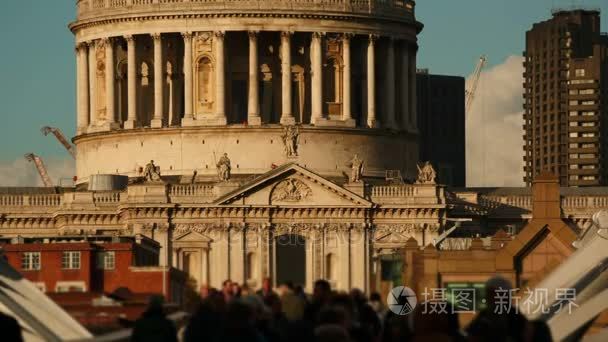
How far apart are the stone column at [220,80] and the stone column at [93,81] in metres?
7.88

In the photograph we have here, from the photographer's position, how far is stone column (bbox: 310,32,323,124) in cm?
17950

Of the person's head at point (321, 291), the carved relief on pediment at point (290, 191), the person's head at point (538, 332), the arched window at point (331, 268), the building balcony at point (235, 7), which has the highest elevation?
the building balcony at point (235, 7)

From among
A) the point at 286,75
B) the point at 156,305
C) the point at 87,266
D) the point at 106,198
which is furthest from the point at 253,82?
the point at 156,305

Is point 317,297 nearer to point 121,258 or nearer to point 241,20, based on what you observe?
point 121,258

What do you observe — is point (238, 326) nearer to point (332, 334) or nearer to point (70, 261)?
point (332, 334)

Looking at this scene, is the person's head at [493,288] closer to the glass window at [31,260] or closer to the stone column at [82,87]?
the glass window at [31,260]

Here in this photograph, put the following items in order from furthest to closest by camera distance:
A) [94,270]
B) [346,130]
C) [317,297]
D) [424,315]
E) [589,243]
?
[346,130] → [94,270] → [589,243] → [317,297] → [424,315]

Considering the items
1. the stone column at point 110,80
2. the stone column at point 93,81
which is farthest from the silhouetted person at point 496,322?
the stone column at point 93,81

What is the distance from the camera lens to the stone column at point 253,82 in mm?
178875

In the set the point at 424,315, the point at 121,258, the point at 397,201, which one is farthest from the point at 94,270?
the point at 424,315

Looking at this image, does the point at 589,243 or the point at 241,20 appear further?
the point at 241,20

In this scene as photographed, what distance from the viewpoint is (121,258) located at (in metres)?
124

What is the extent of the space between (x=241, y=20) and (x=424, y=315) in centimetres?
12848

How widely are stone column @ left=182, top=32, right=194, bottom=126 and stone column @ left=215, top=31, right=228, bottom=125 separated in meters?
1.42
